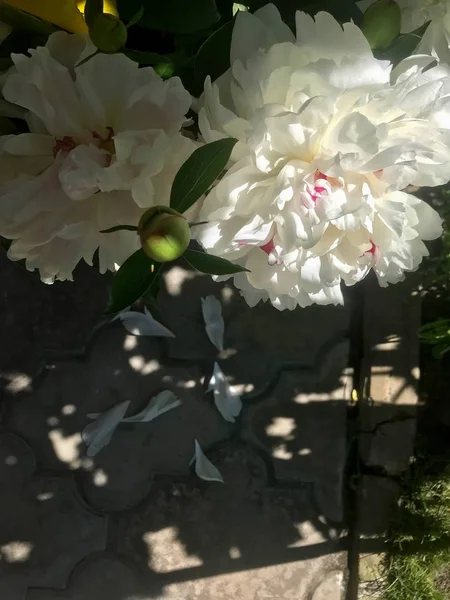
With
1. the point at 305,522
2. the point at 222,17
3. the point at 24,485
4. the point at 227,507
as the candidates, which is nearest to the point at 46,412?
the point at 24,485

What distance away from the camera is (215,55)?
45cm

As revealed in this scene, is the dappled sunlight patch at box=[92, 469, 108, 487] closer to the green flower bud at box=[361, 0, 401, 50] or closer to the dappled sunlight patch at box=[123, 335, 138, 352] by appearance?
the dappled sunlight patch at box=[123, 335, 138, 352]

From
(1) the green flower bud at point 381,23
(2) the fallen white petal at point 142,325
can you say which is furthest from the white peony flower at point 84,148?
(2) the fallen white petal at point 142,325

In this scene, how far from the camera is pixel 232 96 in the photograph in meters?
0.40

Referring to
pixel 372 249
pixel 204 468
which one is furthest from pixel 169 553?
pixel 372 249

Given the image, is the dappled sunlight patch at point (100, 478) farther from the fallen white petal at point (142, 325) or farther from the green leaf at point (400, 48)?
the green leaf at point (400, 48)

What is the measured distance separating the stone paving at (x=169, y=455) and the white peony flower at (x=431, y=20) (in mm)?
1183

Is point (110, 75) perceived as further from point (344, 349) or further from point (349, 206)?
point (344, 349)

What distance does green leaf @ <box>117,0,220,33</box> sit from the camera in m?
0.47

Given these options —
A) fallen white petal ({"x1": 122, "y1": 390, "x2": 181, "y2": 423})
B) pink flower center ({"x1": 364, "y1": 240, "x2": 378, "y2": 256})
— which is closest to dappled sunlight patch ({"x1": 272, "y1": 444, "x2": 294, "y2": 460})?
fallen white petal ({"x1": 122, "y1": 390, "x2": 181, "y2": 423})

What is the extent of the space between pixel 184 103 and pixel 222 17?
7.4 inches

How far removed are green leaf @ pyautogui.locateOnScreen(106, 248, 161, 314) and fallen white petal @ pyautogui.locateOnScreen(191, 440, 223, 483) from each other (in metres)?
1.27

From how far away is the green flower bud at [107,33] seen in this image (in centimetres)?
37

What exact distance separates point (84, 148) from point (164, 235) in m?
0.10
